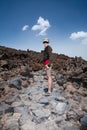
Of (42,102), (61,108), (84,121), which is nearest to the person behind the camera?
(84,121)

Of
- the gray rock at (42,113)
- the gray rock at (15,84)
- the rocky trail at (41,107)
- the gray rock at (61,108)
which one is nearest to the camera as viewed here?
the rocky trail at (41,107)

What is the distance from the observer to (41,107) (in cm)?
846

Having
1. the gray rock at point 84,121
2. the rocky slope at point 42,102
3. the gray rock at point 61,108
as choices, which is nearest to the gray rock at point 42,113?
the rocky slope at point 42,102

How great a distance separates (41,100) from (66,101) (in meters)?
1.18

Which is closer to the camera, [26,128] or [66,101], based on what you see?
[26,128]

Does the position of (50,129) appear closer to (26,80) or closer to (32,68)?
(26,80)

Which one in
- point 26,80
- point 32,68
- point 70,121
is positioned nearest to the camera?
point 70,121

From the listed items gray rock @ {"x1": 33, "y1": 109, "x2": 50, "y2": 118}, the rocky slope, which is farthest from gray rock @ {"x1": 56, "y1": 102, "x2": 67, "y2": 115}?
gray rock @ {"x1": 33, "y1": 109, "x2": 50, "y2": 118}

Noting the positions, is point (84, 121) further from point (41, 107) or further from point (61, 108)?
point (41, 107)

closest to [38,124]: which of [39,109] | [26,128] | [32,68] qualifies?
[26,128]

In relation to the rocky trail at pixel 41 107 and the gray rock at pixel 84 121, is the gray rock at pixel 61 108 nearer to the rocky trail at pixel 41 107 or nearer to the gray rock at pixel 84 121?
the rocky trail at pixel 41 107

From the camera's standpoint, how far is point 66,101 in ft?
30.3

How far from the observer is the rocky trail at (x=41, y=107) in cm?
713

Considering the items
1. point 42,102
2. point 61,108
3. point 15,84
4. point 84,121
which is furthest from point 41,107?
point 15,84
